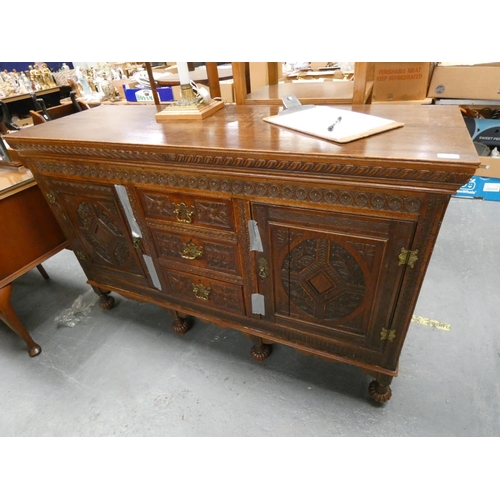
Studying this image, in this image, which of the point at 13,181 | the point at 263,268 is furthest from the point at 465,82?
the point at 13,181

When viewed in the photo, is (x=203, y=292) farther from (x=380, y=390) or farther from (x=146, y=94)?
(x=146, y=94)

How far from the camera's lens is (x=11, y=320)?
57.7 inches

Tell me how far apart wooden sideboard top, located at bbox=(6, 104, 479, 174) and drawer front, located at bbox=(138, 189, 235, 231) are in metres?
0.17

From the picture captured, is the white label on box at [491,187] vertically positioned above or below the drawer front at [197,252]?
below

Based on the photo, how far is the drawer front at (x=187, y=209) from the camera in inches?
39.2

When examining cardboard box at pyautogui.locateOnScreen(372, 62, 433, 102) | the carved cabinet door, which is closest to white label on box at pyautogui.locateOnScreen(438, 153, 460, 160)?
the carved cabinet door

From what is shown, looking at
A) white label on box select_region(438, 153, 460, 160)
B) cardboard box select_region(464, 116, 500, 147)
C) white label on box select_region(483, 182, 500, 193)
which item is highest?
white label on box select_region(438, 153, 460, 160)

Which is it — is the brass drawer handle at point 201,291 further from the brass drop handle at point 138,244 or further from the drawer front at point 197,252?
the brass drop handle at point 138,244

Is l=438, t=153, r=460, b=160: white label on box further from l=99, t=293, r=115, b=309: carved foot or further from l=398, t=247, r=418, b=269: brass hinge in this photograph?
l=99, t=293, r=115, b=309: carved foot

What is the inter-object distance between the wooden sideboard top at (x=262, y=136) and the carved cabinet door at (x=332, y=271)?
0.16m

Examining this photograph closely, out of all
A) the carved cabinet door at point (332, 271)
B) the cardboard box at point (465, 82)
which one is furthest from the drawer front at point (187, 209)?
the cardboard box at point (465, 82)

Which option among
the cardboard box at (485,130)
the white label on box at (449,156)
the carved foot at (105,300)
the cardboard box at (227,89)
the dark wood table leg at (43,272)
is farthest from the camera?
the cardboard box at (485,130)

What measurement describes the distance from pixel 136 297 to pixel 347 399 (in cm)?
102

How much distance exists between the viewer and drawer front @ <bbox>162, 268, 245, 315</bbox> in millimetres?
1209
